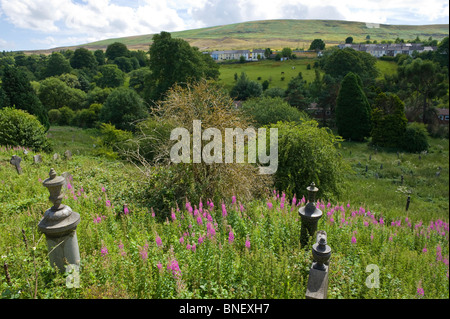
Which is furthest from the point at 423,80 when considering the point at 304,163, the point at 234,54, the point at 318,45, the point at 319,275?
the point at 234,54

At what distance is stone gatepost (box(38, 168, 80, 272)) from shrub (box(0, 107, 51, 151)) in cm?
1291

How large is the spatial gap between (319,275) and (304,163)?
21.9 ft

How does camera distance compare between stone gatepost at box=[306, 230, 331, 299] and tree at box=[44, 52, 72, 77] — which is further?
tree at box=[44, 52, 72, 77]

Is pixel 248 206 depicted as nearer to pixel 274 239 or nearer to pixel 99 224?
pixel 274 239

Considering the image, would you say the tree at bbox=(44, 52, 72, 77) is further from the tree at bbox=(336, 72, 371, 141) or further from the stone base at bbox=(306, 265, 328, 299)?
the stone base at bbox=(306, 265, 328, 299)

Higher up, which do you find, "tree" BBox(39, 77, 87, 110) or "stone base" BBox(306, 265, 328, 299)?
"tree" BBox(39, 77, 87, 110)

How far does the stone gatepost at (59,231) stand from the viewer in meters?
3.69

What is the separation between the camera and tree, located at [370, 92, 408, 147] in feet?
104

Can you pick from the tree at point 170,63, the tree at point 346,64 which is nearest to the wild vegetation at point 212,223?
the tree at point 170,63

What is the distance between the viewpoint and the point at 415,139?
3031 cm

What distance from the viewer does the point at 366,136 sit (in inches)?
1375

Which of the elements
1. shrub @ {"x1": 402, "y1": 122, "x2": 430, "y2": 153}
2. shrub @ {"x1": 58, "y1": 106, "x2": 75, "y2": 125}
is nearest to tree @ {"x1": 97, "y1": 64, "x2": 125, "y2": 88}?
shrub @ {"x1": 58, "y1": 106, "x2": 75, "y2": 125}
